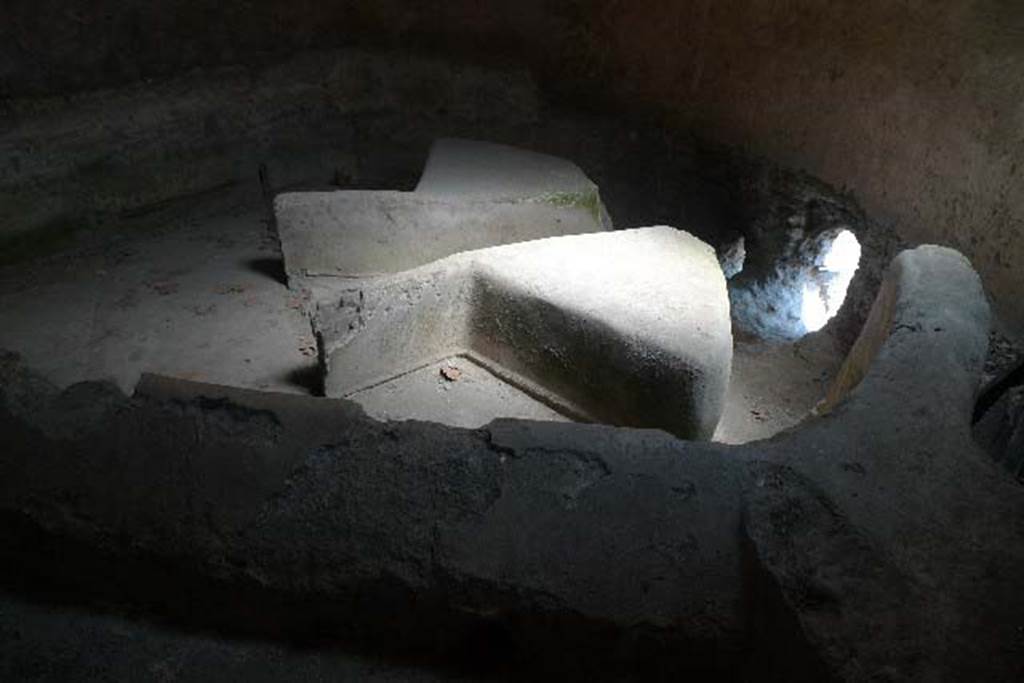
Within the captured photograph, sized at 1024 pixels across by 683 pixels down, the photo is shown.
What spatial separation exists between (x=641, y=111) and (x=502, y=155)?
4.08 ft

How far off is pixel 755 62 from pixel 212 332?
3.72 m

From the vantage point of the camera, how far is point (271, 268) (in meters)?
4.89

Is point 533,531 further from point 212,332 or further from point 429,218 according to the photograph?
point 429,218

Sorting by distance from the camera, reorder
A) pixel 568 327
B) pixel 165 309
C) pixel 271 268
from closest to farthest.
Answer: pixel 568 327
pixel 165 309
pixel 271 268

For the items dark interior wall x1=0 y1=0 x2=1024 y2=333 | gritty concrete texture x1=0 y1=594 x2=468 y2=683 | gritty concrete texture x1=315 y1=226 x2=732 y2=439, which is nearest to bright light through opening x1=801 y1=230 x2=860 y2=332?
dark interior wall x1=0 y1=0 x2=1024 y2=333

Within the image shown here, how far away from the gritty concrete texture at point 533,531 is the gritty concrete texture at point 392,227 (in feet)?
8.28

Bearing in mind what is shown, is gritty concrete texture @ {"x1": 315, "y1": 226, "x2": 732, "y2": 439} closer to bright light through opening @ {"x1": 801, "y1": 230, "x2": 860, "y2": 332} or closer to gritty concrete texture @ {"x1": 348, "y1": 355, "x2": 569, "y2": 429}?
gritty concrete texture @ {"x1": 348, "y1": 355, "x2": 569, "y2": 429}

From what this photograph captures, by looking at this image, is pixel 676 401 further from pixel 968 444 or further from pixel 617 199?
pixel 617 199

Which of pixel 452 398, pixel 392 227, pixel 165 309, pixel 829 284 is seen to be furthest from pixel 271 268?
pixel 829 284

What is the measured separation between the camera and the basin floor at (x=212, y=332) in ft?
12.5

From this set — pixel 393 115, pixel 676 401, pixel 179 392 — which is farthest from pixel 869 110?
pixel 179 392

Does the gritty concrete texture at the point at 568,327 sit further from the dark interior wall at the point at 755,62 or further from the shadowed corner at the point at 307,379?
the dark interior wall at the point at 755,62

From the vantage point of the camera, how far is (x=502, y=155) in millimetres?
5539

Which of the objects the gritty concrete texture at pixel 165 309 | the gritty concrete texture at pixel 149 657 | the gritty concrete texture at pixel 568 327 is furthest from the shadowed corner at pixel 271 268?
the gritty concrete texture at pixel 149 657
